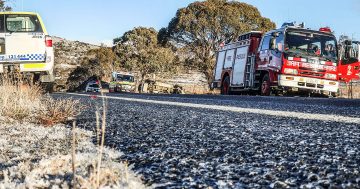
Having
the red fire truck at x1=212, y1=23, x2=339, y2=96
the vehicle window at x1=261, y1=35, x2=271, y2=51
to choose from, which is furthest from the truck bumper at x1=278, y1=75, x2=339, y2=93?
the vehicle window at x1=261, y1=35, x2=271, y2=51

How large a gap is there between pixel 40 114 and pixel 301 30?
11219 millimetres

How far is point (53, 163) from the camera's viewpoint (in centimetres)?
188

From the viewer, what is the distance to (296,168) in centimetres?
170

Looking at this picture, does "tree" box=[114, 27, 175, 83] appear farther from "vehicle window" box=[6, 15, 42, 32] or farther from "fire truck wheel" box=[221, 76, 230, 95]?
"vehicle window" box=[6, 15, 42, 32]

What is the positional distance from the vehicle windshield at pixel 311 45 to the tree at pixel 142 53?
90.6 feet

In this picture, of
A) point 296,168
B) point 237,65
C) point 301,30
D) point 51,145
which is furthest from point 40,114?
point 237,65

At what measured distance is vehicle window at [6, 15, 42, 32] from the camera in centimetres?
967

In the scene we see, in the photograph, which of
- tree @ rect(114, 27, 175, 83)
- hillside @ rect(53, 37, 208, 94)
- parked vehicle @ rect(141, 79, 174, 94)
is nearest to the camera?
parked vehicle @ rect(141, 79, 174, 94)

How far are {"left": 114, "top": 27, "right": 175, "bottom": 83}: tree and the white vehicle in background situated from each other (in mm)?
31858

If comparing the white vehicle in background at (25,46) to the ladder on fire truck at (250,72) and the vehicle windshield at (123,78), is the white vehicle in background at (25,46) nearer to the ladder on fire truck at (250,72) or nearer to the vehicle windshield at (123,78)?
the ladder on fire truck at (250,72)

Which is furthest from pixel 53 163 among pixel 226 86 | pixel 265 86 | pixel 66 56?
pixel 66 56

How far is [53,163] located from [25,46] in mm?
8201

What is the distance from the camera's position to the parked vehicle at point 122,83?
35.8m

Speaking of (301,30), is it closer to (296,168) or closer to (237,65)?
(237,65)
